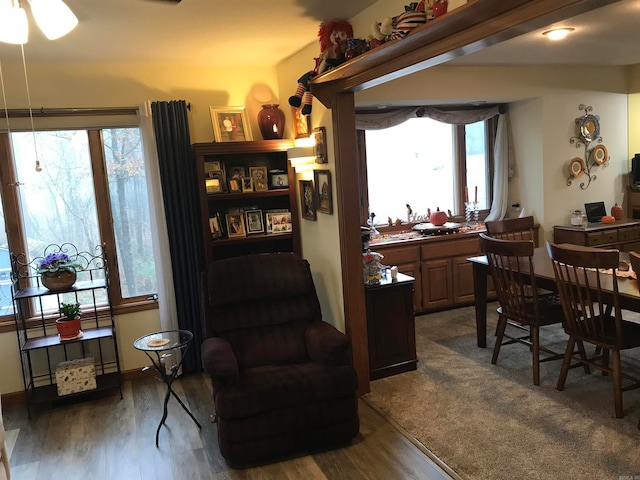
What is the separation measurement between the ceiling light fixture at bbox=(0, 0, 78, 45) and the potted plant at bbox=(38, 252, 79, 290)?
2.11 metres

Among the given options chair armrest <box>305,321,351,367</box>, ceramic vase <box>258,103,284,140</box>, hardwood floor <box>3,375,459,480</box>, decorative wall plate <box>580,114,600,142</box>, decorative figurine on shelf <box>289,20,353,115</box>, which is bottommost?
hardwood floor <box>3,375,459,480</box>

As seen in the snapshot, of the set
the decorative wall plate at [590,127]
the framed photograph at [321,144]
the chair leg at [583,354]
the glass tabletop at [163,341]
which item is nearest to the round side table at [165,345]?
the glass tabletop at [163,341]

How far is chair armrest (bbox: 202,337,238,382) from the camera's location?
9.31ft

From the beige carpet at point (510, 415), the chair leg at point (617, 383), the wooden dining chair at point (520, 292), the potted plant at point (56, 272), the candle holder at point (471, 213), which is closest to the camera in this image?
the beige carpet at point (510, 415)

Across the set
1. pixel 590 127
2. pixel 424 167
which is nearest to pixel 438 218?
pixel 424 167

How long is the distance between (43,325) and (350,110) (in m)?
2.81

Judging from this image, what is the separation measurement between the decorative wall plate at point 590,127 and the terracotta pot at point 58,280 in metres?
5.05

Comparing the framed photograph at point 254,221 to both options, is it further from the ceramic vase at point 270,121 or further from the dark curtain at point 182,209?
the ceramic vase at point 270,121

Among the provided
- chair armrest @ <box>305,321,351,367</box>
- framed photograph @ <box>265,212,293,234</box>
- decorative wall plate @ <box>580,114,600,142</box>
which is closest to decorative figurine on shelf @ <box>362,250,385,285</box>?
chair armrest @ <box>305,321,351,367</box>

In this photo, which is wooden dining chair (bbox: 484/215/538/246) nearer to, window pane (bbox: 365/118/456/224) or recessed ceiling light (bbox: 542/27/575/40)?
window pane (bbox: 365/118/456/224)

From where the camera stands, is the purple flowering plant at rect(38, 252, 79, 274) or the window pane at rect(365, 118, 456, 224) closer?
the purple flowering plant at rect(38, 252, 79, 274)

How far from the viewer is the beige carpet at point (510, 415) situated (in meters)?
2.69

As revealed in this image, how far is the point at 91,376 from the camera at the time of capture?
387cm

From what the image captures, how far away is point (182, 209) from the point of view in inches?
163
